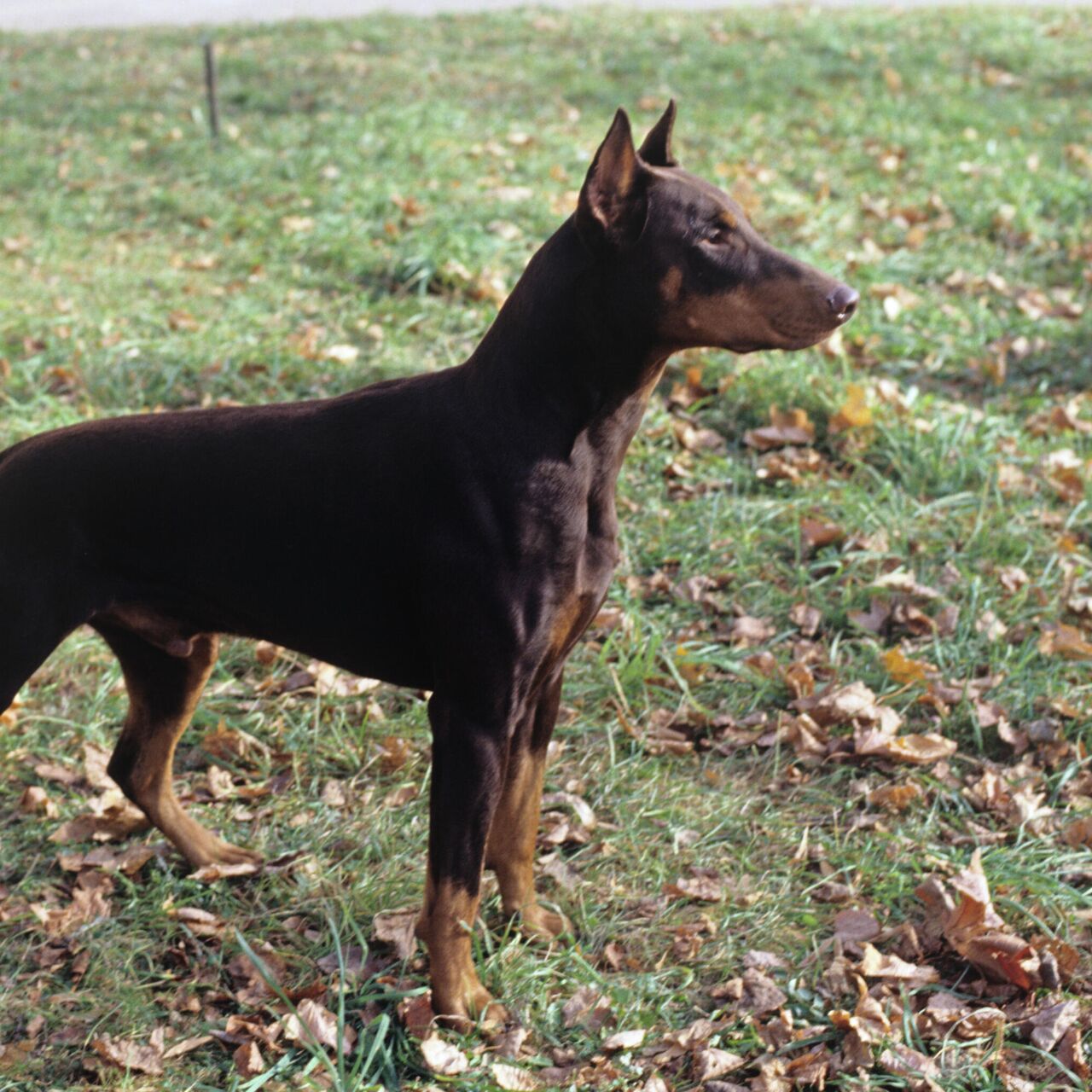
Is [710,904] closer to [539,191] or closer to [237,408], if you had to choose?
[237,408]

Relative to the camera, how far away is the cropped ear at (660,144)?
271 centimetres

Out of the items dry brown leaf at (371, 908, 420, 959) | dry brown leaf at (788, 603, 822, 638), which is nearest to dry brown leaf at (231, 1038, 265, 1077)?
dry brown leaf at (371, 908, 420, 959)

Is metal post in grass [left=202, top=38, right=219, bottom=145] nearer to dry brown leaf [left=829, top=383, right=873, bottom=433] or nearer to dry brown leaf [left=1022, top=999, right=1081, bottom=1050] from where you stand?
dry brown leaf [left=829, top=383, right=873, bottom=433]

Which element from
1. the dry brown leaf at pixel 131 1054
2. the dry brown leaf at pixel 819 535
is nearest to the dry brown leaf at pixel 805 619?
the dry brown leaf at pixel 819 535

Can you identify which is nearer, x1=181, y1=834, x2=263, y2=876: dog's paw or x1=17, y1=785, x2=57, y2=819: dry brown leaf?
x1=181, y1=834, x2=263, y2=876: dog's paw

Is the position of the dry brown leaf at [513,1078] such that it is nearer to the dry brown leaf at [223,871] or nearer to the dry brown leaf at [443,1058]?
the dry brown leaf at [443,1058]

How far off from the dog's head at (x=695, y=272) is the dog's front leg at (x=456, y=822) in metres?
0.87

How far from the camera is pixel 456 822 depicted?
2646 mm

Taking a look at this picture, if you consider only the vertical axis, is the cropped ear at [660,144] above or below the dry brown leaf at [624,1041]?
above

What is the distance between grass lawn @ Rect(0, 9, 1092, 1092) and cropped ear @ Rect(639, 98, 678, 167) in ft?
3.12

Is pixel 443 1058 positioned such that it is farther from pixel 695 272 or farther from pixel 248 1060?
pixel 695 272

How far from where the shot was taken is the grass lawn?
287 cm

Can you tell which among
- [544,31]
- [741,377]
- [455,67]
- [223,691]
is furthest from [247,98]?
[223,691]

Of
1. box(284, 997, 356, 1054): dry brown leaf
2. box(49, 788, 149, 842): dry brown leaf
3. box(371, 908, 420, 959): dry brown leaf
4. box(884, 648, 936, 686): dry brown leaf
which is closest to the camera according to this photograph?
box(284, 997, 356, 1054): dry brown leaf
